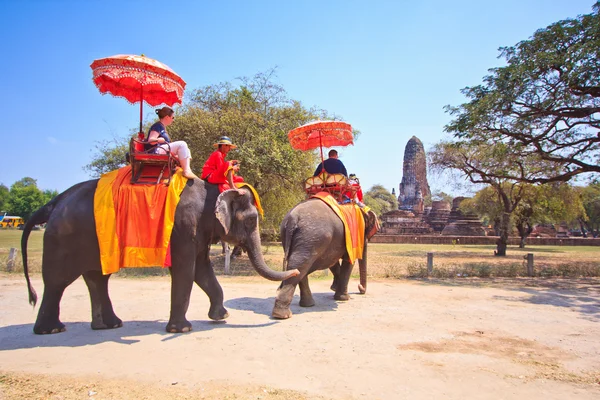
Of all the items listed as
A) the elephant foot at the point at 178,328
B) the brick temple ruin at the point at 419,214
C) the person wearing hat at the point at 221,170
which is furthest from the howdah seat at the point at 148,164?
the brick temple ruin at the point at 419,214

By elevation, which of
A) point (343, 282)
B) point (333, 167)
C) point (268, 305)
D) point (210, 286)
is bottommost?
point (268, 305)

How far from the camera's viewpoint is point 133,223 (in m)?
5.11

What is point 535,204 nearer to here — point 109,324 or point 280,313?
point 280,313

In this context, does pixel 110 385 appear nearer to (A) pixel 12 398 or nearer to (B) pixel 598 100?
(A) pixel 12 398

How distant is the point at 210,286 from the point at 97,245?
165cm

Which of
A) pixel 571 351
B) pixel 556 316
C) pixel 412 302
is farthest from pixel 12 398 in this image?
pixel 556 316

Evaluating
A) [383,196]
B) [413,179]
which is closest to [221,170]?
A: [413,179]

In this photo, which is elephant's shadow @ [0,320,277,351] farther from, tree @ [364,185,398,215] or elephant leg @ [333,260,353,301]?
tree @ [364,185,398,215]

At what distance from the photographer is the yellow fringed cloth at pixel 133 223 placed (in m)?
5.01

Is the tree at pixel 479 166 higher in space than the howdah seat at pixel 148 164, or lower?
higher

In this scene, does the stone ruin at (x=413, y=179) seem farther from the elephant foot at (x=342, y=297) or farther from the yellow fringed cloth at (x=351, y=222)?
the elephant foot at (x=342, y=297)

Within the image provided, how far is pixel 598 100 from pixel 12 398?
Result: 1423 centimetres

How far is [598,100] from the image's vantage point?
38.1 ft

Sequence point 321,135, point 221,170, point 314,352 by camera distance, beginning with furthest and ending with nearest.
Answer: point 321,135
point 221,170
point 314,352
